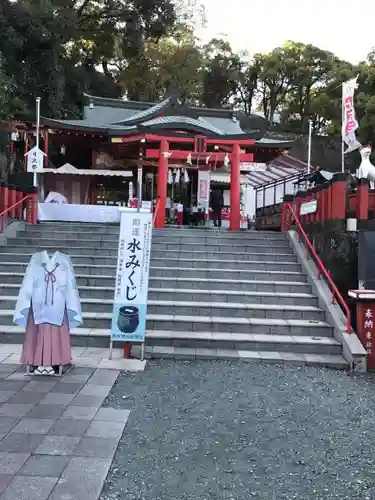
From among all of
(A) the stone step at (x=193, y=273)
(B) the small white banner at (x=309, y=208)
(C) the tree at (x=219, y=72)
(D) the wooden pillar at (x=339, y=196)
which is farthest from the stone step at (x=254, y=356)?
(C) the tree at (x=219, y=72)

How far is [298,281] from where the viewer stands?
9445 millimetres

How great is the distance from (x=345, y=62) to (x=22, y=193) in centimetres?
2750

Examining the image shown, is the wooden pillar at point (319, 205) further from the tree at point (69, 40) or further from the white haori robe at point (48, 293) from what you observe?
the tree at point (69, 40)

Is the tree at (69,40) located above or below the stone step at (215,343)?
above

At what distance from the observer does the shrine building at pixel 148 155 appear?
13992 millimetres

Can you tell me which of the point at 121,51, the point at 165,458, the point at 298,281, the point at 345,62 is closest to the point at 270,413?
the point at 165,458

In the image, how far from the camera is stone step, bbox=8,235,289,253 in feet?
34.7

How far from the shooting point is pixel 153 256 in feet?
33.5

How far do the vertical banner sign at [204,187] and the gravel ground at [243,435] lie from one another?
462 inches

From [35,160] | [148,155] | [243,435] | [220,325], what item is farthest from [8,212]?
[243,435]

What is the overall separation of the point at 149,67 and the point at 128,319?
2800 cm

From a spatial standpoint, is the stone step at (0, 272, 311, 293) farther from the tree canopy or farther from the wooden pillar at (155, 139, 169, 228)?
the tree canopy

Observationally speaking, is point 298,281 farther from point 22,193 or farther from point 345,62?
point 345,62

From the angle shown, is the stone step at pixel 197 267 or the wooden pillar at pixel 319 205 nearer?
the stone step at pixel 197 267
